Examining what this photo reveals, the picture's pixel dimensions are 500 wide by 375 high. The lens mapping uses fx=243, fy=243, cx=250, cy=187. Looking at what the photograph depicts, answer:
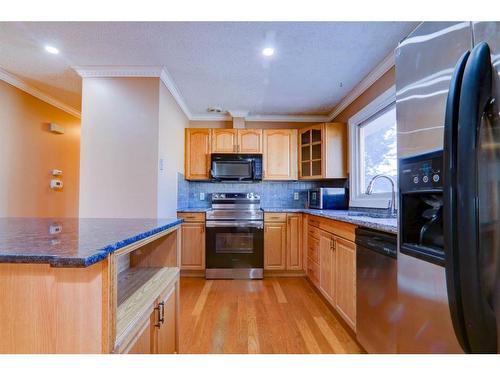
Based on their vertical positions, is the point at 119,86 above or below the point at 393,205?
above

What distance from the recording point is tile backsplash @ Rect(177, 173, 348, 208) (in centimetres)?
386

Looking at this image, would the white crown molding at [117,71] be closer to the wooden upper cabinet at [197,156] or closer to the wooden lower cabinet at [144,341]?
the wooden upper cabinet at [197,156]

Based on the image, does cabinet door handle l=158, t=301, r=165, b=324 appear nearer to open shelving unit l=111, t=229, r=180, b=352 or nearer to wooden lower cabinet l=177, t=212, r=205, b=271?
open shelving unit l=111, t=229, r=180, b=352

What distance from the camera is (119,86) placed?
2.51 m

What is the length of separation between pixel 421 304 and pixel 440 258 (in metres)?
0.20

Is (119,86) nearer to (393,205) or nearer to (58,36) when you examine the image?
(58,36)

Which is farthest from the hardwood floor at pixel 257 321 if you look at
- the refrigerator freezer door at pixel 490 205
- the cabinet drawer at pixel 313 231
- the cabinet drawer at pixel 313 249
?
the refrigerator freezer door at pixel 490 205

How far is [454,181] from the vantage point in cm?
60

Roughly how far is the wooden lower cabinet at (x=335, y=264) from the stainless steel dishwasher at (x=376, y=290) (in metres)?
0.16

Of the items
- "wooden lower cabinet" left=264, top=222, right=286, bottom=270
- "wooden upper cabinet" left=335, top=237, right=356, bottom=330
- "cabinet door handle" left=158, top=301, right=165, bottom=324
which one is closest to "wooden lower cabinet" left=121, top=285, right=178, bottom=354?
"cabinet door handle" left=158, top=301, right=165, bottom=324

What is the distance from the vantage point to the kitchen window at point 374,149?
2.41m

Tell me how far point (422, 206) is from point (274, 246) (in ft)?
8.09
